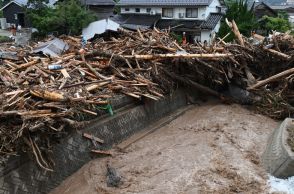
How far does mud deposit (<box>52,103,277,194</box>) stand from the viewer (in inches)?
242

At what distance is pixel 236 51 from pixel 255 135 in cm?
303

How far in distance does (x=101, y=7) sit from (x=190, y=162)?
93.9 ft

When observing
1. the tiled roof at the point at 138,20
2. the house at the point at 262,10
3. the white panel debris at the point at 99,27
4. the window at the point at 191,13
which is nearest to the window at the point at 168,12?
the tiled roof at the point at 138,20

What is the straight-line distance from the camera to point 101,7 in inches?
1304

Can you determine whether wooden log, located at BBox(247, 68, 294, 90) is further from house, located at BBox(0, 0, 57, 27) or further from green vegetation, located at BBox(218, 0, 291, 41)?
house, located at BBox(0, 0, 57, 27)

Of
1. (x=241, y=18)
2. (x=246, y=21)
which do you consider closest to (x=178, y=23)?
(x=241, y=18)

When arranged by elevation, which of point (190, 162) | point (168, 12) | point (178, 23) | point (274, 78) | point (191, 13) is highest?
point (168, 12)

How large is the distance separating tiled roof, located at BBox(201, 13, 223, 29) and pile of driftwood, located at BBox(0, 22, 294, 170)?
1656 cm

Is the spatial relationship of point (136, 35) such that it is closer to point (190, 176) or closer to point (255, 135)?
point (255, 135)

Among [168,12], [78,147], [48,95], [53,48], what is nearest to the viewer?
[48,95]

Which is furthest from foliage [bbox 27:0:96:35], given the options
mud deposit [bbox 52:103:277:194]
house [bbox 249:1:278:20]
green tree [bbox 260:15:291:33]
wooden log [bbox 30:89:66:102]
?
house [bbox 249:1:278:20]

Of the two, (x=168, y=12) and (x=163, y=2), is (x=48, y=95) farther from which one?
(x=168, y=12)

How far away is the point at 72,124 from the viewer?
5.79 meters

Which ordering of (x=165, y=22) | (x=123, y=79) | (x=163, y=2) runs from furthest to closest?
1. (x=165, y=22)
2. (x=163, y=2)
3. (x=123, y=79)
